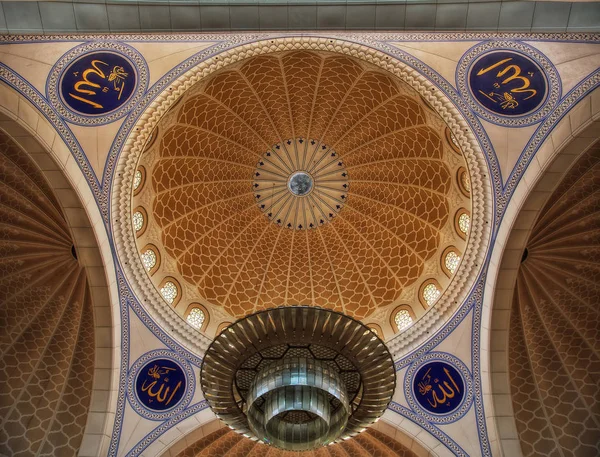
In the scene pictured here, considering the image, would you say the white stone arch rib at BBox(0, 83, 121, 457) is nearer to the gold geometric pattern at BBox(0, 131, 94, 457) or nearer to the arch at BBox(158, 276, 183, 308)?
the gold geometric pattern at BBox(0, 131, 94, 457)

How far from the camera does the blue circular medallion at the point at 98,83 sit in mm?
10336

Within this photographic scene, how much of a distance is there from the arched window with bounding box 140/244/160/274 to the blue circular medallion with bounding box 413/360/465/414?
6.05 metres

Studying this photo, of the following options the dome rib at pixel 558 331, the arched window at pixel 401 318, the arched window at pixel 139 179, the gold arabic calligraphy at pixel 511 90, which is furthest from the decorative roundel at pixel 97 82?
the dome rib at pixel 558 331

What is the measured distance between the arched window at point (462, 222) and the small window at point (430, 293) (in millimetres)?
1336

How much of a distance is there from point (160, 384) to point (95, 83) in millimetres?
5974

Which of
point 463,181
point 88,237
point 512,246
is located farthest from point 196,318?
point 512,246

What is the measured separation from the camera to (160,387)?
12344mm

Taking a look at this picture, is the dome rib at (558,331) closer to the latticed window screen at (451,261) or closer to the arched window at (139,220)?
the latticed window screen at (451,261)

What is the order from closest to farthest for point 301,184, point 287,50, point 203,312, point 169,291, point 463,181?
point 287,50 → point 463,181 → point 169,291 → point 203,312 → point 301,184

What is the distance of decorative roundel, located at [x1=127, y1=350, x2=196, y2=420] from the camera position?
39.7 feet

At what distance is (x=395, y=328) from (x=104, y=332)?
6.23 metres

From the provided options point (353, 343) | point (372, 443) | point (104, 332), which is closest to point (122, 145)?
point (104, 332)

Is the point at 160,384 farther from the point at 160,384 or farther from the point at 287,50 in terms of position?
the point at 287,50

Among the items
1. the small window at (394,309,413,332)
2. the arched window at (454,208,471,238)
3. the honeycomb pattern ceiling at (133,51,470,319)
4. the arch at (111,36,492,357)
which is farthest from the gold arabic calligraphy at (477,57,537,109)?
the small window at (394,309,413,332)
